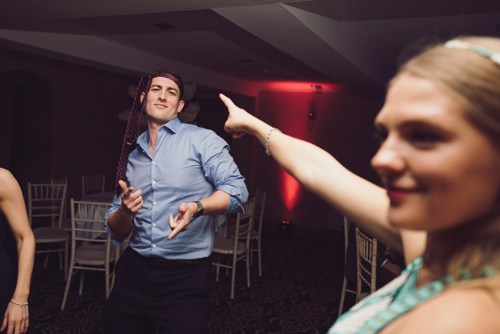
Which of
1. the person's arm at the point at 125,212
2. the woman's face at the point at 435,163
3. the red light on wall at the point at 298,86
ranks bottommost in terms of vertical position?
the person's arm at the point at 125,212

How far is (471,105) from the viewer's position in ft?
1.50

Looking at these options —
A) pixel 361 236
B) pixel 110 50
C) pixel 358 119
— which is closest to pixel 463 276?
pixel 361 236

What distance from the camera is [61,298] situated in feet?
12.9

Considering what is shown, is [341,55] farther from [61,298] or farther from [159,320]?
[61,298]

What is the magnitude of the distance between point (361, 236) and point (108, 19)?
3194 millimetres

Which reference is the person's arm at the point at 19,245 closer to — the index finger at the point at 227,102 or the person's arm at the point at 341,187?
the index finger at the point at 227,102

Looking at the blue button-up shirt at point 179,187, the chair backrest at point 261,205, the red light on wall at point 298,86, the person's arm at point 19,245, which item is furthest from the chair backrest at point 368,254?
the red light on wall at point 298,86

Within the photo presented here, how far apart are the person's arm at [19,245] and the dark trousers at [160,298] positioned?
0.36m

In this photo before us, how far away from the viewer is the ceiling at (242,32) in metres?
3.06

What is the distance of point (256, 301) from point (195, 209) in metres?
2.80

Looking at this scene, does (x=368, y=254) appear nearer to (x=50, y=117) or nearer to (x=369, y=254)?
(x=369, y=254)

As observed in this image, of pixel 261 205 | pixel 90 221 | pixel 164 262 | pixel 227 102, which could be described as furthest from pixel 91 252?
pixel 227 102

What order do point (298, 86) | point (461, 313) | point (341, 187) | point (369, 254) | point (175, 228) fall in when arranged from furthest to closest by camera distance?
point (298, 86), point (369, 254), point (175, 228), point (341, 187), point (461, 313)

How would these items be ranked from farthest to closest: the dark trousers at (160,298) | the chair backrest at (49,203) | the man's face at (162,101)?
the chair backrest at (49,203) → the man's face at (162,101) → the dark trousers at (160,298)
